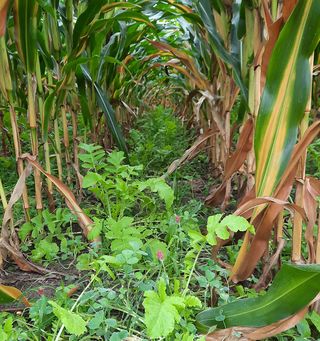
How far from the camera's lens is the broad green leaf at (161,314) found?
547 mm

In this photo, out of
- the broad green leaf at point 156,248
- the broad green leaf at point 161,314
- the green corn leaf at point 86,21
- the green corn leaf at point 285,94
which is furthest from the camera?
the green corn leaf at point 86,21

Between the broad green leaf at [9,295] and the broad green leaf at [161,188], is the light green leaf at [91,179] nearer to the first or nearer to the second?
the broad green leaf at [161,188]

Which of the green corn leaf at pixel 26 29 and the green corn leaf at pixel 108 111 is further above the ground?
the green corn leaf at pixel 26 29

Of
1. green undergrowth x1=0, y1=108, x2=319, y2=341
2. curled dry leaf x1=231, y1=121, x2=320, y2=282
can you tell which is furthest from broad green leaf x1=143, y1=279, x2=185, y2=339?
curled dry leaf x1=231, y1=121, x2=320, y2=282

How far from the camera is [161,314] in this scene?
57cm

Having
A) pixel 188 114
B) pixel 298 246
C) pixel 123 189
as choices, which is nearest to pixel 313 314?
pixel 298 246

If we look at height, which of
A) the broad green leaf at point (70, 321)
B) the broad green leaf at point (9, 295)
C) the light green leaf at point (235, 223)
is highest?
the light green leaf at point (235, 223)

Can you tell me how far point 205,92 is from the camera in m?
1.52

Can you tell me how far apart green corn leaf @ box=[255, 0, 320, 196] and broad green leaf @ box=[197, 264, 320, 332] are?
193mm

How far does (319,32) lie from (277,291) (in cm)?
43

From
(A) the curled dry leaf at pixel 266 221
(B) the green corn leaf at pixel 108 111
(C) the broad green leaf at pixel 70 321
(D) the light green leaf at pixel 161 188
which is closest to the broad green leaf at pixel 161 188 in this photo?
(D) the light green leaf at pixel 161 188

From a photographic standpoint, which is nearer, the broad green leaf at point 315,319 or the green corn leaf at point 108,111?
the broad green leaf at point 315,319

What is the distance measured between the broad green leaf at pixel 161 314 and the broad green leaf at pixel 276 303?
0.15 metres

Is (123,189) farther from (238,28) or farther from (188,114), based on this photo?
(188,114)
